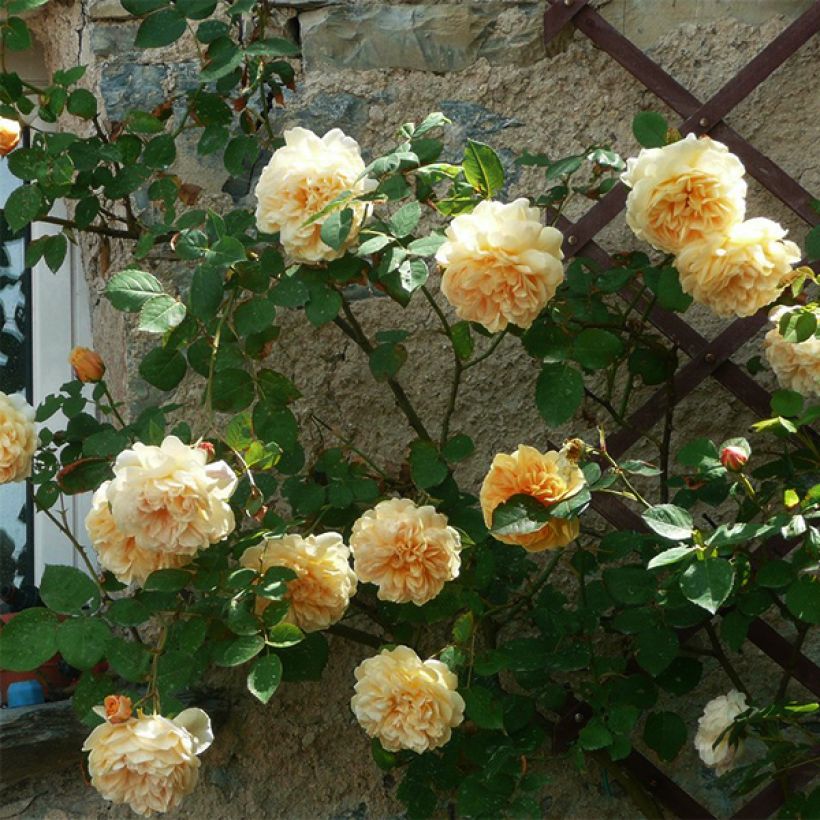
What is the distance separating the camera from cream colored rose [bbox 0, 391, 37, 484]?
175 centimetres

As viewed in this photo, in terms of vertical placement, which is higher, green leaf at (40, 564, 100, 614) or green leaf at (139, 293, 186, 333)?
green leaf at (139, 293, 186, 333)

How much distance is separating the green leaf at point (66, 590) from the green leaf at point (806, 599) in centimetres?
87

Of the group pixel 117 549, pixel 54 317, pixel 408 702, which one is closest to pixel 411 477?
pixel 408 702

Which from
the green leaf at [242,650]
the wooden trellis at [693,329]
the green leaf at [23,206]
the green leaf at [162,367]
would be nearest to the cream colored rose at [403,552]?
the green leaf at [242,650]

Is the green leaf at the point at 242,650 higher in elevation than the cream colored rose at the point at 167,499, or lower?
lower

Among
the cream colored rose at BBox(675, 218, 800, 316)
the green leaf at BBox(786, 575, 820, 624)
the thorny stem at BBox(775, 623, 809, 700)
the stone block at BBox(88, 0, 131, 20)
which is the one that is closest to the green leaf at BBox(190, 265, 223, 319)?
the cream colored rose at BBox(675, 218, 800, 316)

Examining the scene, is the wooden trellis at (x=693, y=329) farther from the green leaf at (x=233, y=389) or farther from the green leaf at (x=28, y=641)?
the green leaf at (x=28, y=641)

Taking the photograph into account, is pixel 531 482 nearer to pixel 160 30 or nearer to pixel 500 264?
pixel 500 264

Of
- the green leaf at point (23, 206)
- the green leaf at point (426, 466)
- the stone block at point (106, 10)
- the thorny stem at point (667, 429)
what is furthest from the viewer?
the stone block at point (106, 10)

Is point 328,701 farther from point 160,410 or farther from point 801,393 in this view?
point 801,393

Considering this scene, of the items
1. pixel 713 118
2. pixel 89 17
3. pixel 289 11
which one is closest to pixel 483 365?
pixel 713 118

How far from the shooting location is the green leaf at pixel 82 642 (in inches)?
64.2

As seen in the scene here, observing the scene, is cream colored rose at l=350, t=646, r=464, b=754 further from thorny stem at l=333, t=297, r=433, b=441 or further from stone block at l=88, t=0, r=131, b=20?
stone block at l=88, t=0, r=131, b=20

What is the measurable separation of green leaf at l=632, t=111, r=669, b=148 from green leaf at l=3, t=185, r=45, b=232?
841mm
